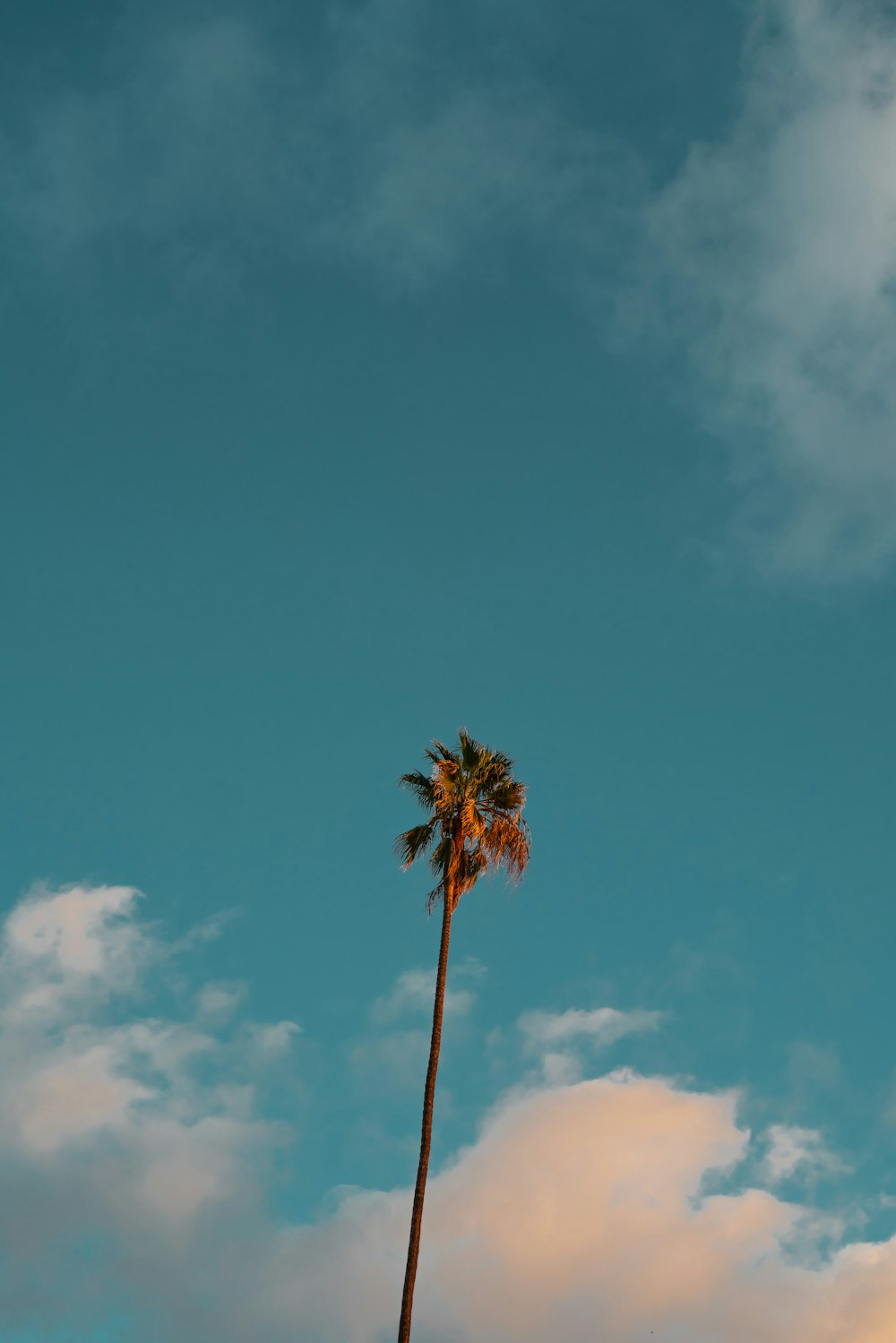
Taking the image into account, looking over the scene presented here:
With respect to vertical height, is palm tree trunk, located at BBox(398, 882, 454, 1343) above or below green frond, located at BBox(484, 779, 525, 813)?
below

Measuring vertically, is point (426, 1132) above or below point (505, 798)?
below

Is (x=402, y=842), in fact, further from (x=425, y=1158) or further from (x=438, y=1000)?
(x=425, y=1158)

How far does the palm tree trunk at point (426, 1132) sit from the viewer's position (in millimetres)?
39969

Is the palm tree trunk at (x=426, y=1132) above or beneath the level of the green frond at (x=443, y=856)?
beneath

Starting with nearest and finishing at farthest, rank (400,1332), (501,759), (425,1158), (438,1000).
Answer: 1. (400,1332)
2. (425,1158)
3. (438,1000)
4. (501,759)

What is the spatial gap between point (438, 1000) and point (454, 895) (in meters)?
3.64

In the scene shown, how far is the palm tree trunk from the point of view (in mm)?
39969

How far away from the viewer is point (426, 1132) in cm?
4272

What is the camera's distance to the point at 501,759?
49.1 meters

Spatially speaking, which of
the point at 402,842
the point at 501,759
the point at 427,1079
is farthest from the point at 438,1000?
the point at 501,759

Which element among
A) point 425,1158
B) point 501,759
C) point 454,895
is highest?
point 501,759

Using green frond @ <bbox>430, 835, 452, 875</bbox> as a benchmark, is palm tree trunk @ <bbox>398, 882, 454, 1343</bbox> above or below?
below

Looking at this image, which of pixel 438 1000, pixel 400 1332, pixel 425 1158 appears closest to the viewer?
pixel 400 1332

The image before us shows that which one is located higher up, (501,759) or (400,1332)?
(501,759)
